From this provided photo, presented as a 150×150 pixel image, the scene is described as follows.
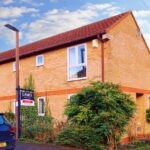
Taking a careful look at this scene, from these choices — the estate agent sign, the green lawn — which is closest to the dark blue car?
the estate agent sign

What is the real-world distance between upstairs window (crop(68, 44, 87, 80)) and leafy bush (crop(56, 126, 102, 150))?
17.8 ft

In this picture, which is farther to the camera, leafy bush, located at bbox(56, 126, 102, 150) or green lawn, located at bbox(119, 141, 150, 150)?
green lawn, located at bbox(119, 141, 150, 150)

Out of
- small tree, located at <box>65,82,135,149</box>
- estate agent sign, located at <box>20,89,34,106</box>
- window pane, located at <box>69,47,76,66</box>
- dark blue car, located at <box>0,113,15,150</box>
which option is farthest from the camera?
window pane, located at <box>69,47,76,66</box>

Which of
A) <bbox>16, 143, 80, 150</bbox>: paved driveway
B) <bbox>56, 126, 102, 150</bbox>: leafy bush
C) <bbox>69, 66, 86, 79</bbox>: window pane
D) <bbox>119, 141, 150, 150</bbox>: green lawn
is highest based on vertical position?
<bbox>69, 66, 86, 79</bbox>: window pane

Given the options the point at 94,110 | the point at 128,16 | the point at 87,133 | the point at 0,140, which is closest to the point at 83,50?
the point at 128,16

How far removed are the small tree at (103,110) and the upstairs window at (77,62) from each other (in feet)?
11.4

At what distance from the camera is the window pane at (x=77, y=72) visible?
802 inches

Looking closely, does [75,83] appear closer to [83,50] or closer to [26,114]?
[83,50]

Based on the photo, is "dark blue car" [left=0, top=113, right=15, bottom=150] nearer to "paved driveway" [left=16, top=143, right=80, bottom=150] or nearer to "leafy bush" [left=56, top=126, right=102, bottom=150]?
"paved driveway" [left=16, top=143, right=80, bottom=150]

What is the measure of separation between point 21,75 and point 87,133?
438 inches

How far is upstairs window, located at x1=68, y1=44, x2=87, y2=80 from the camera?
802 inches

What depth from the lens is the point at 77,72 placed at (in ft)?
68.0

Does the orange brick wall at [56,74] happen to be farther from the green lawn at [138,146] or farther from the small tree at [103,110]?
the green lawn at [138,146]

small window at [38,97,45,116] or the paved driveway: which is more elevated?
small window at [38,97,45,116]
